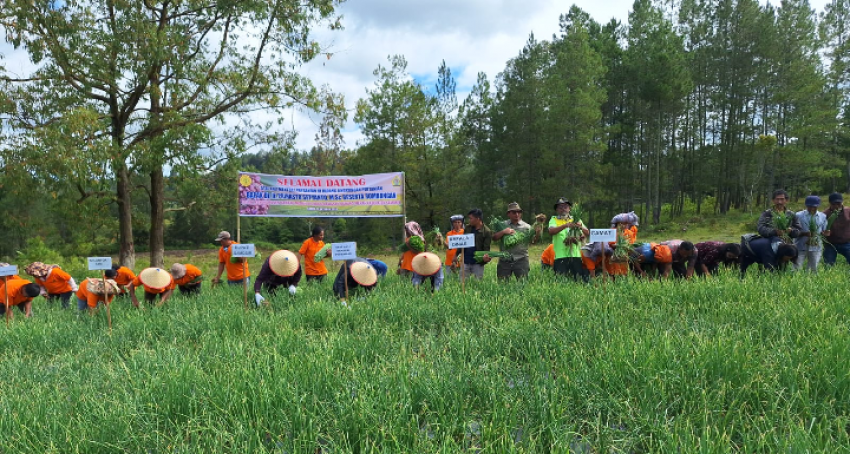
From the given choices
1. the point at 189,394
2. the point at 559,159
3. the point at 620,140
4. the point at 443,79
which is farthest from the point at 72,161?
the point at 620,140

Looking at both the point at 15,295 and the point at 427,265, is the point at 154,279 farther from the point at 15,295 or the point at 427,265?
the point at 427,265

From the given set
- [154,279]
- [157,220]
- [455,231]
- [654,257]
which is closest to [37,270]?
[154,279]

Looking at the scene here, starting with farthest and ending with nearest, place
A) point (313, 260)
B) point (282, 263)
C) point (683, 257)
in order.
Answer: point (313, 260)
point (282, 263)
point (683, 257)

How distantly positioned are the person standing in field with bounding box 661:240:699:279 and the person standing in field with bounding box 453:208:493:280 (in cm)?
246

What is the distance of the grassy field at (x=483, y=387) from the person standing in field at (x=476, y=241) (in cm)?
235

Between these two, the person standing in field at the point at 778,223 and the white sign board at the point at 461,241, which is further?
the person standing in field at the point at 778,223

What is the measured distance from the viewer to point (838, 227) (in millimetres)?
6227

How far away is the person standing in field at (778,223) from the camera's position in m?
5.80

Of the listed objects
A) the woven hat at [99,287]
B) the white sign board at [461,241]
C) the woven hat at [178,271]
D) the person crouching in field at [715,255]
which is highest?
the white sign board at [461,241]

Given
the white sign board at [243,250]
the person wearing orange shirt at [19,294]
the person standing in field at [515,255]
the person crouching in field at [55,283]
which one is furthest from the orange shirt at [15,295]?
the person standing in field at [515,255]

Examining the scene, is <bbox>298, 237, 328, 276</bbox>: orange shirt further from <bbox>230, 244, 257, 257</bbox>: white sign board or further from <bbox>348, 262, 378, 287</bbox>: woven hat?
<bbox>348, 262, 378, 287</bbox>: woven hat

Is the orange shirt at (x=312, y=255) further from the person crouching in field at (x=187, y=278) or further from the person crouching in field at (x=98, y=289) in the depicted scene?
the person crouching in field at (x=98, y=289)

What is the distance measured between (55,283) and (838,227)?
12.1 meters

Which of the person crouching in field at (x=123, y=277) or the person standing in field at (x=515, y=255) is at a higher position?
the person standing in field at (x=515, y=255)
